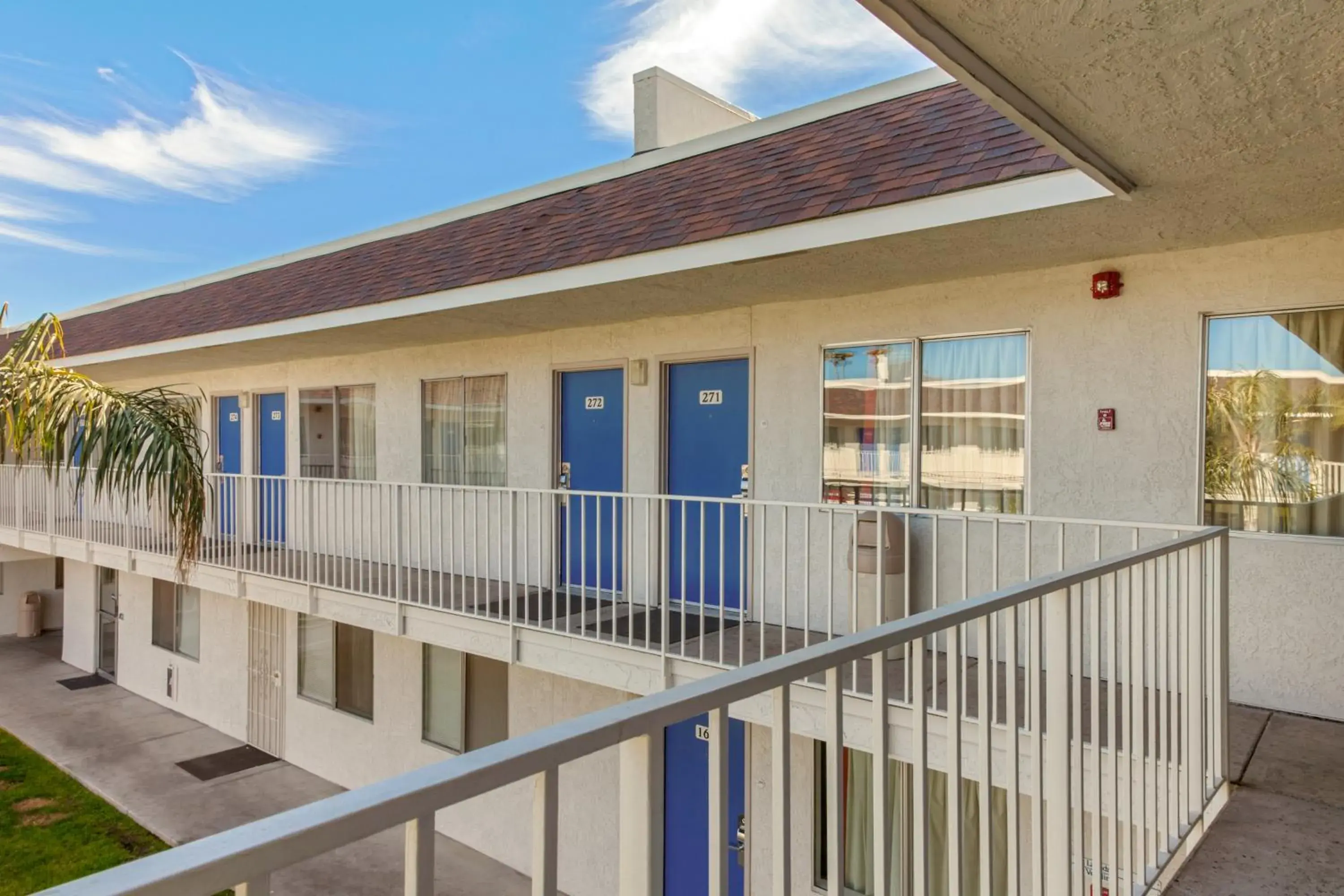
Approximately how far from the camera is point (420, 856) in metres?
0.92

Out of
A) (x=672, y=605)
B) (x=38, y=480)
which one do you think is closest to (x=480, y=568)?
(x=672, y=605)

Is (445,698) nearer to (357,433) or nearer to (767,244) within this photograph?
(357,433)

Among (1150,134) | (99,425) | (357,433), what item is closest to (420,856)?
(1150,134)

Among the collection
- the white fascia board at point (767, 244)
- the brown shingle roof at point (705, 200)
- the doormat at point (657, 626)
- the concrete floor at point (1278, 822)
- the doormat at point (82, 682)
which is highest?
the brown shingle roof at point (705, 200)

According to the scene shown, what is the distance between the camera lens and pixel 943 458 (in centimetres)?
608

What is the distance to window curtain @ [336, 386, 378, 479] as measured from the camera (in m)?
10.7

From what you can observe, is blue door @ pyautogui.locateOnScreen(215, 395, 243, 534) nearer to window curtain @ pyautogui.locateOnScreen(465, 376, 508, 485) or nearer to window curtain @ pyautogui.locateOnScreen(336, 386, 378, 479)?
window curtain @ pyautogui.locateOnScreen(336, 386, 378, 479)

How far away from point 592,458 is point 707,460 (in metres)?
1.43

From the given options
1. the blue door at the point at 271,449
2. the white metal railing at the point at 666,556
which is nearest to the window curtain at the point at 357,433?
the white metal railing at the point at 666,556

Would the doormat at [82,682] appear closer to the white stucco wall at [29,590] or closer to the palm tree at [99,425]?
the white stucco wall at [29,590]

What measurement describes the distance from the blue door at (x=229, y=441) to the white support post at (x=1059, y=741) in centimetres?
1246

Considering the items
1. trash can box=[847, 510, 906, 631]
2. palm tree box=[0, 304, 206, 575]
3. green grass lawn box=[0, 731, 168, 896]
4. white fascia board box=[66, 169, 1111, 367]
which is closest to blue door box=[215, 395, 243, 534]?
palm tree box=[0, 304, 206, 575]

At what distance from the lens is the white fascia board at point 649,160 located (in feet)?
19.9

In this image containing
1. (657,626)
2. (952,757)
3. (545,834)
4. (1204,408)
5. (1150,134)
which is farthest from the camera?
(657,626)
